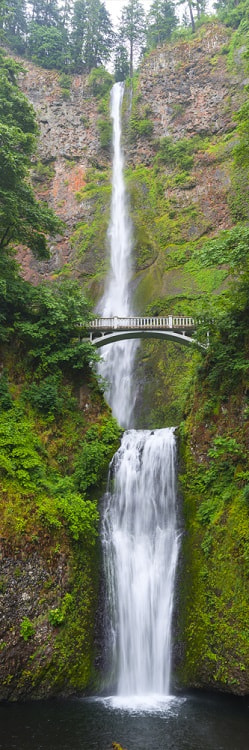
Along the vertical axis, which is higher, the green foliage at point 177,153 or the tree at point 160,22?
the tree at point 160,22

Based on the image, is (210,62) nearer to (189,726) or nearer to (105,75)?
(105,75)

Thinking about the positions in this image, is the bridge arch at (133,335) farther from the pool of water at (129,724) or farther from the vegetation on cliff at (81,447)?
the pool of water at (129,724)

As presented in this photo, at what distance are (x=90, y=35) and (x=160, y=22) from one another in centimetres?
675

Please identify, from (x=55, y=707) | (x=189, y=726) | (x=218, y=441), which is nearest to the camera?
(x=189, y=726)

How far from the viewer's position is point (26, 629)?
917 centimetres

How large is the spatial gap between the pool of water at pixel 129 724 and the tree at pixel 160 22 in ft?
150

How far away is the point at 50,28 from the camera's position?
1628 inches

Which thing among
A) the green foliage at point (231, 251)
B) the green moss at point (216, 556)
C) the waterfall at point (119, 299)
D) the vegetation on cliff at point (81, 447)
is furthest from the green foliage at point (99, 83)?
the green moss at point (216, 556)

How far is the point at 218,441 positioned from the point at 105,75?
39438 mm

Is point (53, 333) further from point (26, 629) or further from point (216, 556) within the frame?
point (26, 629)

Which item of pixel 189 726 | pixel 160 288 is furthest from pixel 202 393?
pixel 160 288

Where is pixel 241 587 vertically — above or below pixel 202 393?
below

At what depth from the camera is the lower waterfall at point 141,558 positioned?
10266mm

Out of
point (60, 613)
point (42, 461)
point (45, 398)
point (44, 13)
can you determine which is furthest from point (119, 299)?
point (44, 13)
